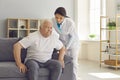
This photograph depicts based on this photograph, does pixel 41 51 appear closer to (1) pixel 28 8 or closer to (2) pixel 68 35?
(2) pixel 68 35

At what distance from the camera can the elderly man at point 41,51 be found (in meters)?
3.18

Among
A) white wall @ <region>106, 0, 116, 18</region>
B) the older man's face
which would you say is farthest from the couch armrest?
white wall @ <region>106, 0, 116, 18</region>

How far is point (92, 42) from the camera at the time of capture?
26.4 feet

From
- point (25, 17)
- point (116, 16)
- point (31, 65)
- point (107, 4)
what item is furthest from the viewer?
point (25, 17)

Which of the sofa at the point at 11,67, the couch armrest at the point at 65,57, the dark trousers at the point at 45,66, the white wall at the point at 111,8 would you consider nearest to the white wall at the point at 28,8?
the white wall at the point at 111,8

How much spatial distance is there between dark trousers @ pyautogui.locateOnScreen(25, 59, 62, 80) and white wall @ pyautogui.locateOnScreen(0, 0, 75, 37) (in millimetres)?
4770

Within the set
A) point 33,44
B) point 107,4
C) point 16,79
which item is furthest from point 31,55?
point 107,4

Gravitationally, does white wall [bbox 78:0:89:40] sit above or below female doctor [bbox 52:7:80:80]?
above

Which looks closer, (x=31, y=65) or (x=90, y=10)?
(x=31, y=65)

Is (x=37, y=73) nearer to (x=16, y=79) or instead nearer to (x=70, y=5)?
(x=16, y=79)

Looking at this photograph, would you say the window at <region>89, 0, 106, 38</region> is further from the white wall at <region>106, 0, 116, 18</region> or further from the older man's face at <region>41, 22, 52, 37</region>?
the older man's face at <region>41, 22, 52, 37</region>

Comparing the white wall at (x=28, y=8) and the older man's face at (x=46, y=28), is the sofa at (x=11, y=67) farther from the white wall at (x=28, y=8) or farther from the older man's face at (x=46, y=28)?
the white wall at (x=28, y=8)

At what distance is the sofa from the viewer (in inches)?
124

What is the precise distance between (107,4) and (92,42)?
1.45 metres
